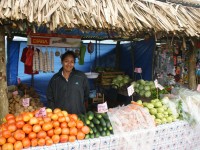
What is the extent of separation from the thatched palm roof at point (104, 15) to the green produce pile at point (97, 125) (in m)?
1.30

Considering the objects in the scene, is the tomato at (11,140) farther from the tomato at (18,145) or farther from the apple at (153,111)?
the apple at (153,111)

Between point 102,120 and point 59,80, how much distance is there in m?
1.20

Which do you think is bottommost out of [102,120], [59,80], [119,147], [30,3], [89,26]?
[119,147]

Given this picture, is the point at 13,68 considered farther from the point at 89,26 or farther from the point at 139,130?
the point at 139,130

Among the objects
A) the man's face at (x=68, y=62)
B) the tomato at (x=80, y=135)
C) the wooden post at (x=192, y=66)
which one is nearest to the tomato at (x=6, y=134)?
the tomato at (x=80, y=135)

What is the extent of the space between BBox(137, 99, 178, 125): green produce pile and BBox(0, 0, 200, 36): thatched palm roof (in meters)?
1.28

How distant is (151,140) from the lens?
3400 millimetres

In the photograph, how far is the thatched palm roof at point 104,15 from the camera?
Result: 117 inches

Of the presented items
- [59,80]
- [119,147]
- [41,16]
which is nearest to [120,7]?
[41,16]

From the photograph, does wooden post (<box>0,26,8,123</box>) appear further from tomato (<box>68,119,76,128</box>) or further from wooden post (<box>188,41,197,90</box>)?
wooden post (<box>188,41,197,90</box>)

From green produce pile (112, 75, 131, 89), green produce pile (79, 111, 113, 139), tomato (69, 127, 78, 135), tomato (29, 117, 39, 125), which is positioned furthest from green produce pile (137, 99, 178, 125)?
green produce pile (112, 75, 131, 89)

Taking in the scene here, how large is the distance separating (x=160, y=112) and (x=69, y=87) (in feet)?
5.24

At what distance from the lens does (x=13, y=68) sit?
22.3ft

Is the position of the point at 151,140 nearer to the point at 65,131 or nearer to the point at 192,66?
the point at 65,131
